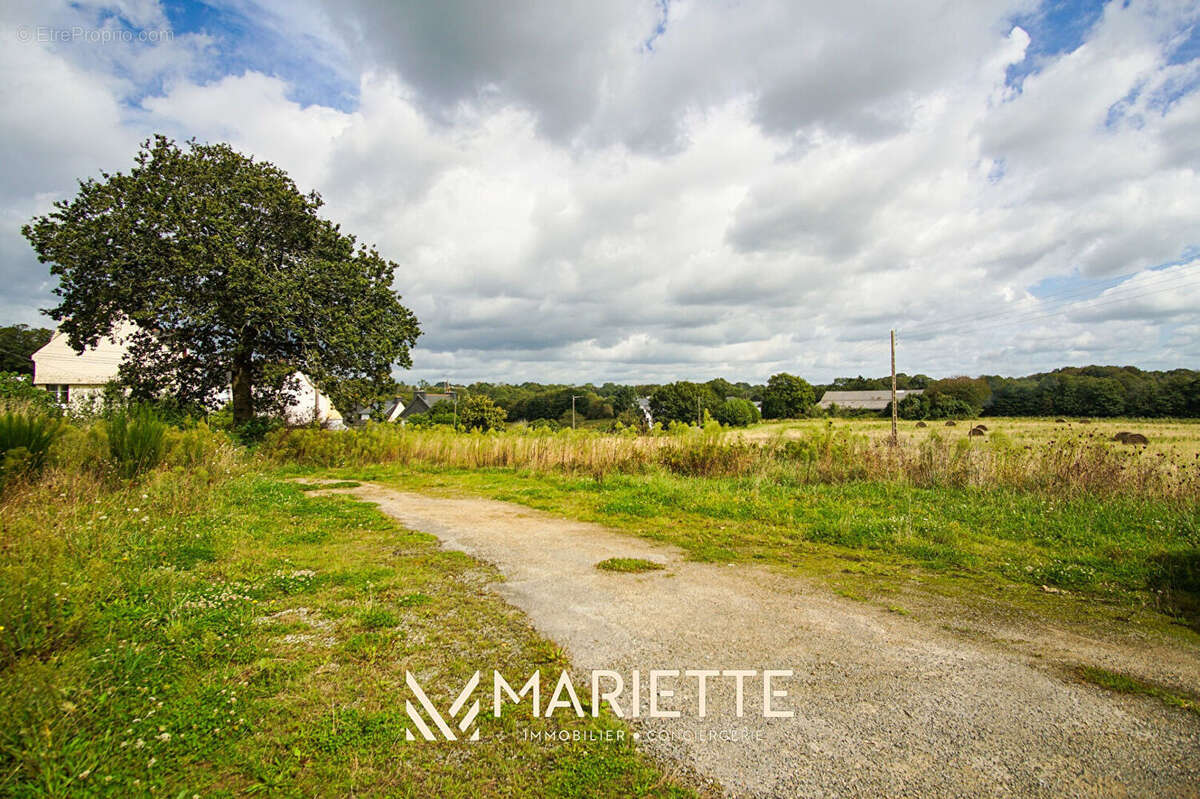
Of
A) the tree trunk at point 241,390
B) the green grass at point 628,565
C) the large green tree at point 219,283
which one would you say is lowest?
the green grass at point 628,565

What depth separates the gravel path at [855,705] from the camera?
2.23 meters

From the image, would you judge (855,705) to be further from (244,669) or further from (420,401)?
(420,401)

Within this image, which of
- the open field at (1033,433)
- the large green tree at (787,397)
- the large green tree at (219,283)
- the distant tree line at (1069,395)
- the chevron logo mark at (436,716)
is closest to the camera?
the chevron logo mark at (436,716)

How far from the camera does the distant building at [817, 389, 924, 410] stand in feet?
280

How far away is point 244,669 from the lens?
9.79ft

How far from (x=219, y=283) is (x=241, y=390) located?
3486 millimetres

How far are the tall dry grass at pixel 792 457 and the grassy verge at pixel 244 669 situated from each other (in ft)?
24.8

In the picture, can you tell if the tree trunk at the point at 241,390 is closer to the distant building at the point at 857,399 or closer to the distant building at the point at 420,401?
the distant building at the point at 420,401

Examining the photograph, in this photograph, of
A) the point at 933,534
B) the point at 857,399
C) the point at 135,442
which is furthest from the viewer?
the point at 857,399

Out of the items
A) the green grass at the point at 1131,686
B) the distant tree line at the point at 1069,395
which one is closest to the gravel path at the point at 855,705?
the green grass at the point at 1131,686

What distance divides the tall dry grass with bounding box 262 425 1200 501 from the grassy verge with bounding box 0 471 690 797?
756 centimetres

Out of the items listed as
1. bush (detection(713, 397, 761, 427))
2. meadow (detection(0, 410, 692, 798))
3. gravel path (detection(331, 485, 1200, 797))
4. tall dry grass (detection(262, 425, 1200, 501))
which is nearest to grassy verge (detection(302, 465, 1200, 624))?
tall dry grass (detection(262, 425, 1200, 501))

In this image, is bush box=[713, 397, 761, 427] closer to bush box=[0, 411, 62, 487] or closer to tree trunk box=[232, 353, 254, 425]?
tree trunk box=[232, 353, 254, 425]

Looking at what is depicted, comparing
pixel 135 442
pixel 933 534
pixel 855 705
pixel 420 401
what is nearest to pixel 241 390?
pixel 135 442
